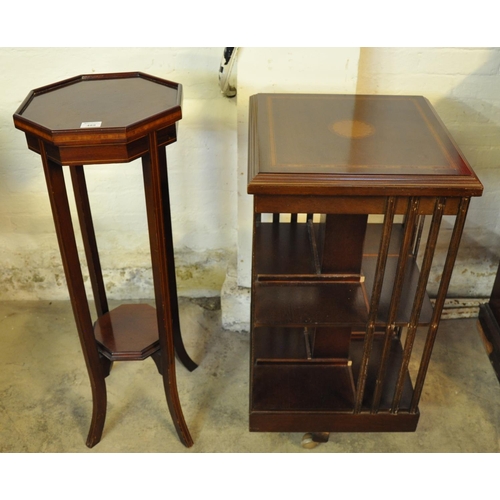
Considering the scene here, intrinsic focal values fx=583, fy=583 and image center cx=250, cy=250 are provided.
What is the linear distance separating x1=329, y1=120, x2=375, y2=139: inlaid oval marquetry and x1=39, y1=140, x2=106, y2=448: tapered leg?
33.9 inches

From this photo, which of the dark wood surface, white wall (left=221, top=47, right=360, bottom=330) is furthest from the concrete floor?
white wall (left=221, top=47, right=360, bottom=330)

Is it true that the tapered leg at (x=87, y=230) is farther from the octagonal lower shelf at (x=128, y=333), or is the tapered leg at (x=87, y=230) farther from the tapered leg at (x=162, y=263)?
the tapered leg at (x=162, y=263)

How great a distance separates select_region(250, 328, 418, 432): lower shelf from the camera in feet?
6.90

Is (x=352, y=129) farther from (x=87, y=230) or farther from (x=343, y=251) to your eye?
(x=87, y=230)

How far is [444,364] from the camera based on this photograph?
262 centimetres

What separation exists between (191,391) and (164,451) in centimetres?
30

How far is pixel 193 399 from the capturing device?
2.46 m

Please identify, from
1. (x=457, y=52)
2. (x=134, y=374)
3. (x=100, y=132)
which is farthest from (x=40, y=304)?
(x=457, y=52)

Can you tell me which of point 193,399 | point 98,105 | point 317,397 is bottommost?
point 193,399

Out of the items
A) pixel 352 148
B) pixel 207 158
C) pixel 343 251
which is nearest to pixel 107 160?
pixel 352 148

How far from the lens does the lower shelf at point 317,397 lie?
210cm

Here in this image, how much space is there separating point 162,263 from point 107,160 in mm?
418

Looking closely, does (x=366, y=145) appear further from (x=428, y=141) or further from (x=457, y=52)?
(x=457, y=52)

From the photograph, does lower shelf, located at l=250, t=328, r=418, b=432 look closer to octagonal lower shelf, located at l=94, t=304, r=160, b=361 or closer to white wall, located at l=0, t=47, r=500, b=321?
octagonal lower shelf, located at l=94, t=304, r=160, b=361
